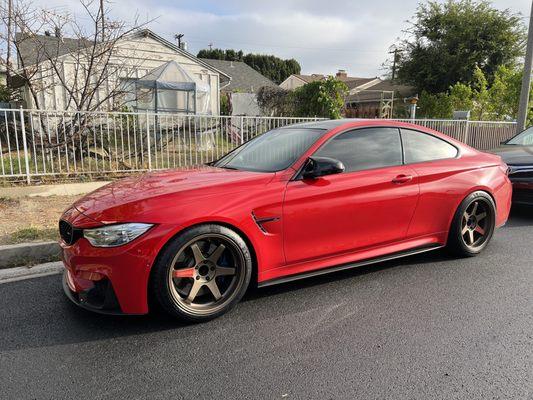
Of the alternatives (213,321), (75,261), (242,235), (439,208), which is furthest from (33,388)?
(439,208)

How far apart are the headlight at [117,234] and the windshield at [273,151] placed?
1199mm

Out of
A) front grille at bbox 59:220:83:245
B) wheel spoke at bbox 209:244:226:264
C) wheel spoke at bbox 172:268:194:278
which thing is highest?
front grille at bbox 59:220:83:245

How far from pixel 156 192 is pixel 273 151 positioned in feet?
4.11

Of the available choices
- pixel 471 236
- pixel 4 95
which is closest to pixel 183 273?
pixel 471 236

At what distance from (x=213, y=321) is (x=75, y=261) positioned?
3.48 feet

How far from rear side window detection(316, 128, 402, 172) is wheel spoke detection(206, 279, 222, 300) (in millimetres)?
1387

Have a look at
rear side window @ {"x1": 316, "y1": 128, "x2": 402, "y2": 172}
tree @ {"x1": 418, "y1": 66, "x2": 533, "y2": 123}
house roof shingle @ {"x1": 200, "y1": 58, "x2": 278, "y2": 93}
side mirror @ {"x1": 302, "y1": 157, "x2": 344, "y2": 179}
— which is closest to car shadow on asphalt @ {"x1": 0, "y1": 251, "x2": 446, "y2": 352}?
side mirror @ {"x1": 302, "y1": 157, "x2": 344, "y2": 179}

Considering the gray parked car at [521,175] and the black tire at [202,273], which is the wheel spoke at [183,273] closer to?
the black tire at [202,273]

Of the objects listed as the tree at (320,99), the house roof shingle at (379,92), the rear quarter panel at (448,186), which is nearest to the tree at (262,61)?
the house roof shingle at (379,92)

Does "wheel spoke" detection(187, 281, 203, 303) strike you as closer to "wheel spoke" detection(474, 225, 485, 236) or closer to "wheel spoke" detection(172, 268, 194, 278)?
"wheel spoke" detection(172, 268, 194, 278)

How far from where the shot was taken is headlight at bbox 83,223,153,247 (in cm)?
287

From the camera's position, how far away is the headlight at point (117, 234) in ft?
9.41

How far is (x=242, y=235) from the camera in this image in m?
3.23

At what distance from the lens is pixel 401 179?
13.0 ft
